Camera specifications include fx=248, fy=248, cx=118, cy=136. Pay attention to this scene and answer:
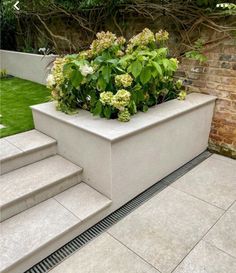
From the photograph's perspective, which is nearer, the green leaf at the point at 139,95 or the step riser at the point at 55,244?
the step riser at the point at 55,244

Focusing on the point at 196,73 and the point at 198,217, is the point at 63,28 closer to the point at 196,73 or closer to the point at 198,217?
the point at 196,73

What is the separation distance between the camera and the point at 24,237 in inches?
70.1

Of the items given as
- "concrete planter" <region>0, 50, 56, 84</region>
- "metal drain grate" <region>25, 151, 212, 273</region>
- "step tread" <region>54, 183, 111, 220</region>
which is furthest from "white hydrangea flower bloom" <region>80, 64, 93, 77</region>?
"concrete planter" <region>0, 50, 56, 84</region>

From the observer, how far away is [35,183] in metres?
2.12

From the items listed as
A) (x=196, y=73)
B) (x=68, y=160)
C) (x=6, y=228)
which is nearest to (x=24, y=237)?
(x=6, y=228)

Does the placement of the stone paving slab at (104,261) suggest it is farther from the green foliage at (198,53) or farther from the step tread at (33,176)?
the green foliage at (198,53)

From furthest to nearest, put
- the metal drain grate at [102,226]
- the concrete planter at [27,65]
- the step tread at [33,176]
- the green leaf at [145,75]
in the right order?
the concrete planter at [27,65]
the green leaf at [145,75]
the step tread at [33,176]
the metal drain grate at [102,226]

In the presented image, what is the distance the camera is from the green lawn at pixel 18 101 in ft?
9.69

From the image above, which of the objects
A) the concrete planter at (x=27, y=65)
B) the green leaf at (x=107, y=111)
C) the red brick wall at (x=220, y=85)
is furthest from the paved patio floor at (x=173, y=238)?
the concrete planter at (x=27, y=65)

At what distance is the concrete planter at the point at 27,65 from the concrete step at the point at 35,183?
2680 mm

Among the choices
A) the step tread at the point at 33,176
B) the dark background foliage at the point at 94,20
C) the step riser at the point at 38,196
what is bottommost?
the step riser at the point at 38,196

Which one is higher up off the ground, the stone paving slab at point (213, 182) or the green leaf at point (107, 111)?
the green leaf at point (107, 111)

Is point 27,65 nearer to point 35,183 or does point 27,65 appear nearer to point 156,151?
point 35,183

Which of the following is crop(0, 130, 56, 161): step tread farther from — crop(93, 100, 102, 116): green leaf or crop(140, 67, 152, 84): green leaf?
crop(140, 67, 152, 84): green leaf
